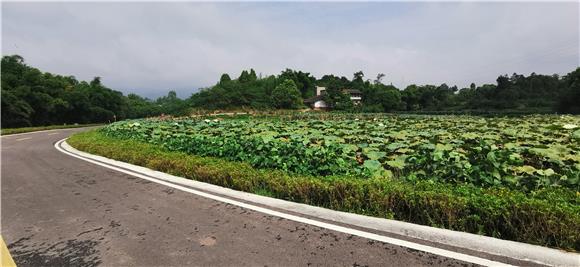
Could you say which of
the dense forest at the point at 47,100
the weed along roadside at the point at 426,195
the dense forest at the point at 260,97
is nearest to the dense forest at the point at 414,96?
the dense forest at the point at 260,97

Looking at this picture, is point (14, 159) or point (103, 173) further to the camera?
point (14, 159)

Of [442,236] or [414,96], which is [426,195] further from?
[414,96]

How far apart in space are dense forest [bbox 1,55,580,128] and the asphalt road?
33.5 m

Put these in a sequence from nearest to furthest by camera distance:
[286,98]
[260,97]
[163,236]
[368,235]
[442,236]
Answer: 1. [442,236]
2. [368,235]
3. [163,236]
4. [286,98]
5. [260,97]

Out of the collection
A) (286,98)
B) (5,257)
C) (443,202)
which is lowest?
(5,257)

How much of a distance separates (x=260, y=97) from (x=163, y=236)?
5798cm

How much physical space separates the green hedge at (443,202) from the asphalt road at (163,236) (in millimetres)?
766

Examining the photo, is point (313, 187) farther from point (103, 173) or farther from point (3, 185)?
point (3, 185)

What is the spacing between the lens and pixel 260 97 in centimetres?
6112

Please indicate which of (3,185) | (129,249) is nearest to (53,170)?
(3,185)

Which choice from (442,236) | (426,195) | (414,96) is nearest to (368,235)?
(442,236)

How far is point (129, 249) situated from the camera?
3.58 metres

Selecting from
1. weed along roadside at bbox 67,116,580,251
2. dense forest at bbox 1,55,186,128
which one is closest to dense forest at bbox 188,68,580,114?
dense forest at bbox 1,55,186,128

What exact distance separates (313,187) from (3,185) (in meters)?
7.22
